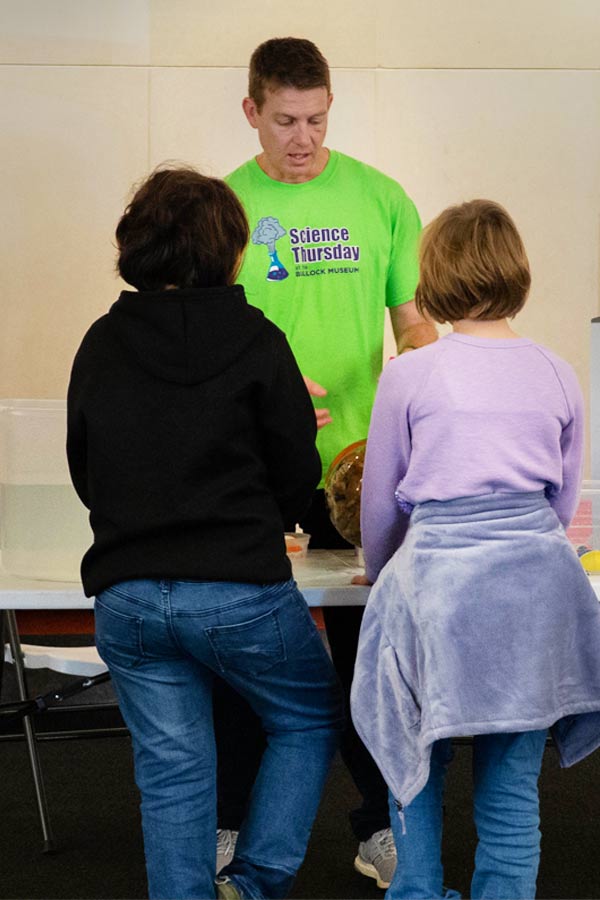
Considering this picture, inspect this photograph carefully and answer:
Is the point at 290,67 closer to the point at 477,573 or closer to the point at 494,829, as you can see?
the point at 477,573

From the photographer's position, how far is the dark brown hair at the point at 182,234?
6.26 ft

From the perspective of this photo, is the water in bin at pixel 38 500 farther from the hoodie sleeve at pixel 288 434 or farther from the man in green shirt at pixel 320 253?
the man in green shirt at pixel 320 253

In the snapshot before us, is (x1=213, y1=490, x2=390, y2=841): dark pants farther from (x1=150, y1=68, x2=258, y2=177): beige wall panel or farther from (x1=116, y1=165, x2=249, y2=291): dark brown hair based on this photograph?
(x1=150, y1=68, x2=258, y2=177): beige wall panel

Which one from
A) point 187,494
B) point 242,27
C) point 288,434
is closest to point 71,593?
point 187,494

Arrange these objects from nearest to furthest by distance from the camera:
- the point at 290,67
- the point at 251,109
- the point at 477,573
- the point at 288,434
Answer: the point at 477,573, the point at 288,434, the point at 290,67, the point at 251,109

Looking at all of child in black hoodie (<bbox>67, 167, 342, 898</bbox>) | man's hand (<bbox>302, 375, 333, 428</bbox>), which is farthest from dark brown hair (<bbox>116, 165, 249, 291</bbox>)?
man's hand (<bbox>302, 375, 333, 428</bbox>)

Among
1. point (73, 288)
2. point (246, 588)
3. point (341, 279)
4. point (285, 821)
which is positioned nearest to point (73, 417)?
point (246, 588)

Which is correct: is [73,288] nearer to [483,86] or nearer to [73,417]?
[483,86]

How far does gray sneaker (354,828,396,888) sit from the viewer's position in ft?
8.62

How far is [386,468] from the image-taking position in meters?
1.97

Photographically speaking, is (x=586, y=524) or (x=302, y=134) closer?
(x=586, y=524)

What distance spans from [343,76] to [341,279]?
2.74 m

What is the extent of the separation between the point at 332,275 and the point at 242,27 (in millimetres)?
2811

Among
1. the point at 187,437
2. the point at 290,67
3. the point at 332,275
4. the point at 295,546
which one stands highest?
the point at 290,67
